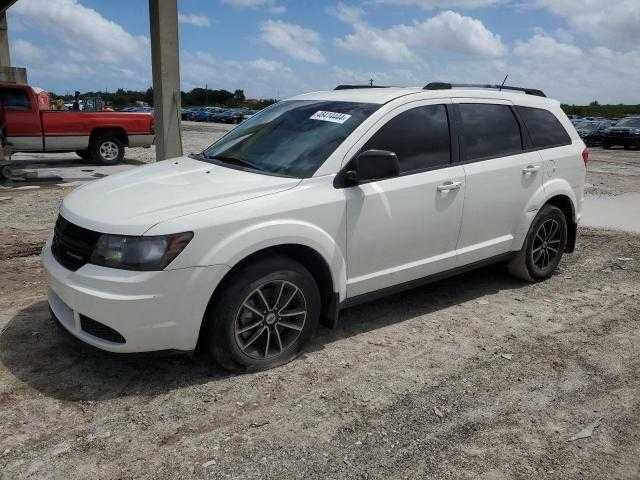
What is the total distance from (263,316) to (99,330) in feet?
3.13

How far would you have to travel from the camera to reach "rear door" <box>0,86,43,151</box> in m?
13.0

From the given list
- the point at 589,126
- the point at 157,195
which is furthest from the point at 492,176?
the point at 589,126

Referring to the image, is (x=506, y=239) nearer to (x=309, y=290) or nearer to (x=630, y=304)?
(x=630, y=304)

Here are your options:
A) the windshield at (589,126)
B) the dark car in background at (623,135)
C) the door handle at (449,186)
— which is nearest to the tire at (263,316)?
the door handle at (449,186)

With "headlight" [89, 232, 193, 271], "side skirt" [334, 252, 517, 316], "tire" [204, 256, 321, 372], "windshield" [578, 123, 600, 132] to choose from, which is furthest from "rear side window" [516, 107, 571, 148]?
"windshield" [578, 123, 600, 132]

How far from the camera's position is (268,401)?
332cm

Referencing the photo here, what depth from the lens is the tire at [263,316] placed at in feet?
11.1

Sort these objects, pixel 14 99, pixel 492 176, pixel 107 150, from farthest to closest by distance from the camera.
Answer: pixel 107 150 < pixel 14 99 < pixel 492 176

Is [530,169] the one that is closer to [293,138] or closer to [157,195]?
[293,138]

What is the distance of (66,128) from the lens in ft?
45.9

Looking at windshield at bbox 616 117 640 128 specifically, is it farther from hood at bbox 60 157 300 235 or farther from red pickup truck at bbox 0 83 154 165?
hood at bbox 60 157 300 235

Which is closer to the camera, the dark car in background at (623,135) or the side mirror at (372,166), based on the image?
the side mirror at (372,166)

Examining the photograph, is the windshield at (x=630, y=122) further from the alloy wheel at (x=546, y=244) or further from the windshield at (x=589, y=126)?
the alloy wheel at (x=546, y=244)

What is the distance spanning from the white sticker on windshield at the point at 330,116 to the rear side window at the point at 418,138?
0.27m
